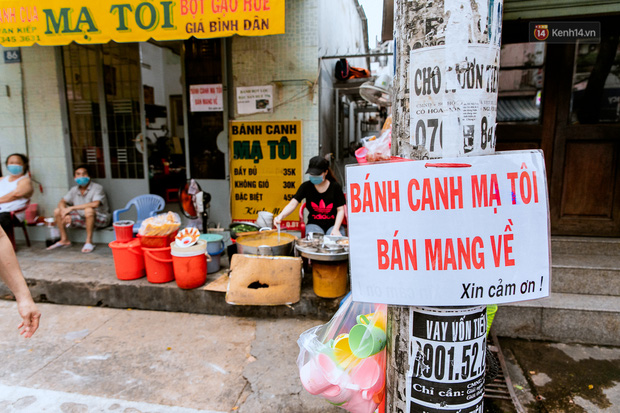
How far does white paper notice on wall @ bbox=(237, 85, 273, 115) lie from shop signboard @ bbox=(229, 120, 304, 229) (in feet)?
0.63

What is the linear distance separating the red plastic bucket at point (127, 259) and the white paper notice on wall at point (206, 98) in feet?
7.74

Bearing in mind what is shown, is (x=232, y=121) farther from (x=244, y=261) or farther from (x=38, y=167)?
(x=38, y=167)

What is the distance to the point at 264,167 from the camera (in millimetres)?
5773

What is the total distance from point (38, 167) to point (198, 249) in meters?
4.15

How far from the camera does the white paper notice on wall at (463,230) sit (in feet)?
5.01

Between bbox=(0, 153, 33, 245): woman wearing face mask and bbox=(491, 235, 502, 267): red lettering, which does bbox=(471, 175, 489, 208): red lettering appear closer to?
bbox=(491, 235, 502, 267): red lettering

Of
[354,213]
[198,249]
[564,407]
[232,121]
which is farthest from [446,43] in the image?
[232,121]

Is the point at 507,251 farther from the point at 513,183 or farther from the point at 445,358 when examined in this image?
the point at 445,358

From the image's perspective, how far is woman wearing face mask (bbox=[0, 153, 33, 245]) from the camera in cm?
579

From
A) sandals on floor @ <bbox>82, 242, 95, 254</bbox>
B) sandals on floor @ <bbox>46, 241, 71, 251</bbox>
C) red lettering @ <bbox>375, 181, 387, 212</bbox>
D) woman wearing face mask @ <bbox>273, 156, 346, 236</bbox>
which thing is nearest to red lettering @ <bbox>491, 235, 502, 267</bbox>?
red lettering @ <bbox>375, 181, 387, 212</bbox>

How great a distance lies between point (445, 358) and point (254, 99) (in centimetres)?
479

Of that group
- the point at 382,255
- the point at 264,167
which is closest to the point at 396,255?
the point at 382,255

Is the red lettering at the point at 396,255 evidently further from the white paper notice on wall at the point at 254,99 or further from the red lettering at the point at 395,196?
the white paper notice on wall at the point at 254,99

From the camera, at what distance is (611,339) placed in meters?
3.64
